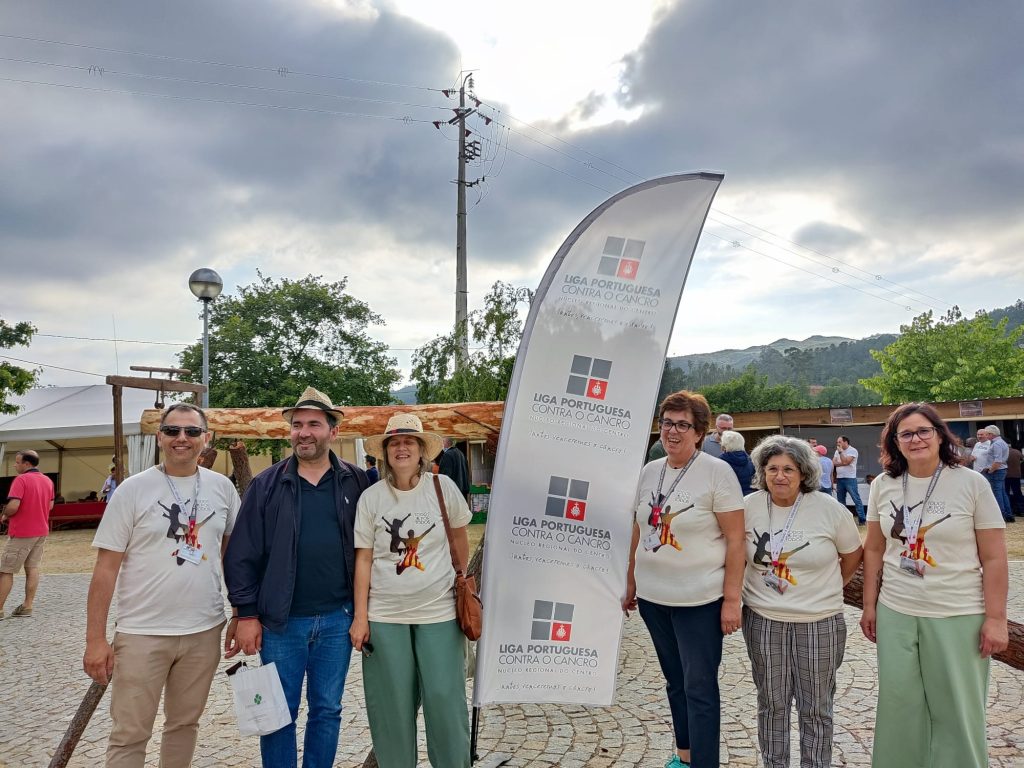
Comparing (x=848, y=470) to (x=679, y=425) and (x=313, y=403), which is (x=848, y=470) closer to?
(x=679, y=425)

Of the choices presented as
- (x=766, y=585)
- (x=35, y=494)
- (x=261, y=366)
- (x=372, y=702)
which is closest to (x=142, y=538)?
(x=372, y=702)

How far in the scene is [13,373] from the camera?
19484 millimetres

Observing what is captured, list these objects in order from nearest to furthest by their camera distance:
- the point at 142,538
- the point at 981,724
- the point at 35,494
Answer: the point at 981,724 → the point at 142,538 → the point at 35,494

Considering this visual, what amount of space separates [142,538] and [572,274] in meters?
2.40

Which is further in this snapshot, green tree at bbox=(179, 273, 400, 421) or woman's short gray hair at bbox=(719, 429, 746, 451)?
green tree at bbox=(179, 273, 400, 421)

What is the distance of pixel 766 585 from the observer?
3.10 m

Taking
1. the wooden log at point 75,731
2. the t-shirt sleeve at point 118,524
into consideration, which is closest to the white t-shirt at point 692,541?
the t-shirt sleeve at point 118,524

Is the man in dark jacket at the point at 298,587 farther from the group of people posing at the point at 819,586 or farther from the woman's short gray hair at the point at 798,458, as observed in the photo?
the woman's short gray hair at the point at 798,458

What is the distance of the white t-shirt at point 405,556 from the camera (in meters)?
3.06

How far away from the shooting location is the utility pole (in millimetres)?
21188

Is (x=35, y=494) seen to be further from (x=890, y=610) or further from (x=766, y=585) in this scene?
(x=890, y=610)

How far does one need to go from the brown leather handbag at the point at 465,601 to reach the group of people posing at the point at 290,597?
19 mm

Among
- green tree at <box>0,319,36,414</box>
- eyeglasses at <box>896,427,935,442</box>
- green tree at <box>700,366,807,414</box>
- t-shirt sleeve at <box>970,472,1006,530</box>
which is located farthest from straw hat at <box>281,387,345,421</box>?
green tree at <box>700,366,807,414</box>

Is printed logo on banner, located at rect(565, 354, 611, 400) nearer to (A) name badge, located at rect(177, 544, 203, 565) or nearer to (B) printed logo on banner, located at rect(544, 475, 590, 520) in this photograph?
(B) printed logo on banner, located at rect(544, 475, 590, 520)
